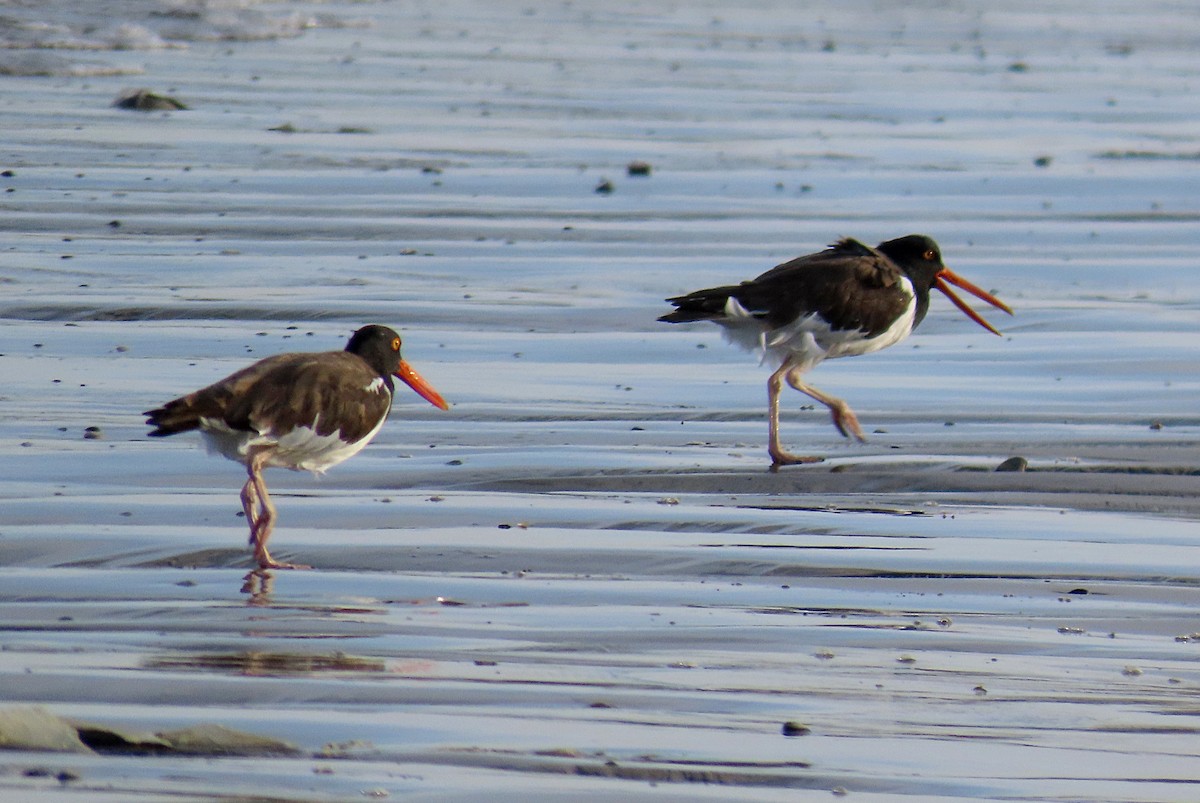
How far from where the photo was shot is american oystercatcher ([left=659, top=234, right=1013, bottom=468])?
28.5 ft

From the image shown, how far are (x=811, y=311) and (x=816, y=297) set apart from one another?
61 mm

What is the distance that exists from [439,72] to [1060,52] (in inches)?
405

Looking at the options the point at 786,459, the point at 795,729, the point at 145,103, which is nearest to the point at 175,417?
the point at 795,729

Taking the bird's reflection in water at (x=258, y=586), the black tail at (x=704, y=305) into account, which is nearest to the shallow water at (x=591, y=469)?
the bird's reflection in water at (x=258, y=586)

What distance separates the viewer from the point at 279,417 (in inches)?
259

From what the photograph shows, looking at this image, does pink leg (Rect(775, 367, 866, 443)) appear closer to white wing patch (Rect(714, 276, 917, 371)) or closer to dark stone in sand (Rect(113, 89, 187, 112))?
white wing patch (Rect(714, 276, 917, 371))

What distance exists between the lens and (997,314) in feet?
37.2

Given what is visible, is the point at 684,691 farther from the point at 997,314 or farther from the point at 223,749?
the point at 997,314

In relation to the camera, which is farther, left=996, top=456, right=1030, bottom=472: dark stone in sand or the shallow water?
left=996, top=456, right=1030, bottom=472: dark stone in sand

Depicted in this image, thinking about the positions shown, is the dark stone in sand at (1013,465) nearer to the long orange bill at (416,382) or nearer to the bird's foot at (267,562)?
the long orange bill at (416,382)

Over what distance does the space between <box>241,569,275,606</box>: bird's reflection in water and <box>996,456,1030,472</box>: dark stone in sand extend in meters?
3.00

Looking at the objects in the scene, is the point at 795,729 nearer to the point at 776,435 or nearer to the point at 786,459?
the point at 786,459

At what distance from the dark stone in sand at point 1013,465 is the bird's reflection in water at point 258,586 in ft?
9.83

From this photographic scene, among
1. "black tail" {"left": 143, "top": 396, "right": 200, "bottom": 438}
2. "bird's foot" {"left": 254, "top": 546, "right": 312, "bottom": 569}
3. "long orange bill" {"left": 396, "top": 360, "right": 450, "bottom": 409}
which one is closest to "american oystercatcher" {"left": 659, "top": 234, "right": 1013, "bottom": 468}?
"long orange bill" {"left": 396, "top": 360, "right": 450, "bottom": 409}
